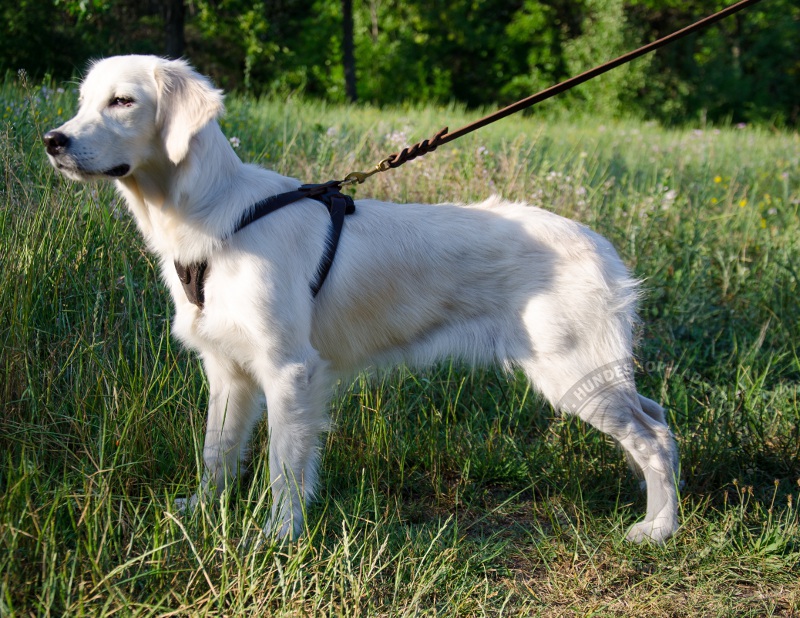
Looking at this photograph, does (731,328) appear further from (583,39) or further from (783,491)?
(583,39)

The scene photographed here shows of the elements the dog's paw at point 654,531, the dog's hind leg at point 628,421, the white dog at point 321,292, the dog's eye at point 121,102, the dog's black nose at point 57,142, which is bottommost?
the dog's paw at point 654,531

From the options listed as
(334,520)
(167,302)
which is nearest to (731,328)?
(334,520)

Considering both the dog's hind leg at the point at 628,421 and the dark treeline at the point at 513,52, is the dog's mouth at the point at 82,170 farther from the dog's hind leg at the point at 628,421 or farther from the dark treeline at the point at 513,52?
the dark treeline at the point at 513,52

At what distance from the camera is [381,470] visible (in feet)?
10.0

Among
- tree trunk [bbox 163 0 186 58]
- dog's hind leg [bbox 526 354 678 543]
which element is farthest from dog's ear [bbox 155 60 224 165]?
tree trunk [bbox 163 0 186 58]

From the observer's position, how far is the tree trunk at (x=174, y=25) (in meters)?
13.4

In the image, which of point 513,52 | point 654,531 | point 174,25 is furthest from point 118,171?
point 513,52

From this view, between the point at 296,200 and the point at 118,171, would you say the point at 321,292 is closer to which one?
the point at 296,200

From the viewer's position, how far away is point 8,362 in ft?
9.05

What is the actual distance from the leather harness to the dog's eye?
1.73ft

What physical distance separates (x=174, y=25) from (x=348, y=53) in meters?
5.46

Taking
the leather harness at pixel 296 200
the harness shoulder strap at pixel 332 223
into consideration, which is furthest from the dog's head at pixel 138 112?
the harness shoulder strap at pixel 332 223

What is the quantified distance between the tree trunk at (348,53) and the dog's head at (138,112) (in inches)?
623

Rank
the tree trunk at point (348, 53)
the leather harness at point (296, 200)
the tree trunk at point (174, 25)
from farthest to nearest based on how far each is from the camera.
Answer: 1. the tree trunk at point (348, 53)
2. the tree trunk at point (174, 25)
3. the leather harness at point (296, 200)
